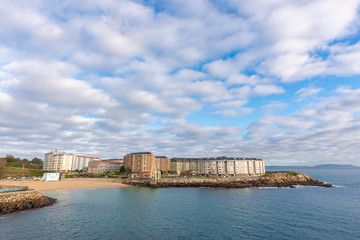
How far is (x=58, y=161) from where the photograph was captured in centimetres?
17938

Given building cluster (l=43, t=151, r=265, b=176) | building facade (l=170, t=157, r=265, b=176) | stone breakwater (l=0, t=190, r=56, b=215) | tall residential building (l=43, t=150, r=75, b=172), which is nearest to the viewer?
stone breakwater (l=0, t=190, r=56, b=215)

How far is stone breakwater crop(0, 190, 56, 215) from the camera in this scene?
42.7m

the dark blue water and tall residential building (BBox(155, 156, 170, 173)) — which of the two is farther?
tall residential building (BBox(155, 156, 170, 173))

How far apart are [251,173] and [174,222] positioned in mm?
122861

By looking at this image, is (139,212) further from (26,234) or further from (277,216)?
(277,216)

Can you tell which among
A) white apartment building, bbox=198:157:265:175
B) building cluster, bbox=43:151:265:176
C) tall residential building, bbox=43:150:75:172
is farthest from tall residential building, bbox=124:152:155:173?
tall residential building, bbox=43:150:75:172

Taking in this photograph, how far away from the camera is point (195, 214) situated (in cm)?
4278

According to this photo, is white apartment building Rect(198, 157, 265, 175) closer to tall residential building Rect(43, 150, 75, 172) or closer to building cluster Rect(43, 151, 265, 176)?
building cluster Rect(43, 151, 265, 176)

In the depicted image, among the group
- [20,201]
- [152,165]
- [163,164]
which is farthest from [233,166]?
[20,201]

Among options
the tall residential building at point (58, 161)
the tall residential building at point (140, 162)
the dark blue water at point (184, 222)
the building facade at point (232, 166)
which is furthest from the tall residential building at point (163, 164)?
the dark blue water at point (184, 222)

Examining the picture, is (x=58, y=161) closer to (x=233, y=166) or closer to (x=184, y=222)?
(x=233, y=166)

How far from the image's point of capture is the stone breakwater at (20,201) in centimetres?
4272

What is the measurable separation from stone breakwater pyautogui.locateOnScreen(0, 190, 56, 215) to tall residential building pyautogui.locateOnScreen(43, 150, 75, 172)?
473ft

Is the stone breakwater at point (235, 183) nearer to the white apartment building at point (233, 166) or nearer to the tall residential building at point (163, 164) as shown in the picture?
the white apartment building at point (233, 166)
